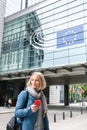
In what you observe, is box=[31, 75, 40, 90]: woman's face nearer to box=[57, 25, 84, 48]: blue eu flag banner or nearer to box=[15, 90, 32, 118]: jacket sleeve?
box=[15, 90, 32, 118]: jacket sleeve

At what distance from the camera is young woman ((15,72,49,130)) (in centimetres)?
263

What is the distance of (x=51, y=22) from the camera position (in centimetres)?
3259

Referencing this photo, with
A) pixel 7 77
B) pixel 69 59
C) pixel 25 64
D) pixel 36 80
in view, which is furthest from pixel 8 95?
pixel 36 80

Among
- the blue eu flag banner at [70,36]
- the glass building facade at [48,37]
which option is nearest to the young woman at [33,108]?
the glass building facade at [48,37]

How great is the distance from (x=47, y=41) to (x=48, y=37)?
0.71 m

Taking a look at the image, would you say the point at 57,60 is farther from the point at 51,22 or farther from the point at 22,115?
the point at 22,115

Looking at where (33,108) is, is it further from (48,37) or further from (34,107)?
(48,37)

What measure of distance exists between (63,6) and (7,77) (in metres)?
14.3

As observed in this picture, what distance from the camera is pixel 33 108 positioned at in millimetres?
2561

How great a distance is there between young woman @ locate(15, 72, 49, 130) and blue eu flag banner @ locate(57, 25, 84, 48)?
26129mm

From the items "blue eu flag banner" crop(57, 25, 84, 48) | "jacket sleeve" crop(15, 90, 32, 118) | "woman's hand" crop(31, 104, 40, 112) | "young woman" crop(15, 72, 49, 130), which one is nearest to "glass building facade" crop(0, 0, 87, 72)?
"blue eu flag banner" crop(57, 25, 84, 48)

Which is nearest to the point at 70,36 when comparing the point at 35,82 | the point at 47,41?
the point at 47,41

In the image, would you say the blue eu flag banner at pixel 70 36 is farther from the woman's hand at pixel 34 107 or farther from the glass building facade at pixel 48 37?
the woman's hand at pixel 34 107

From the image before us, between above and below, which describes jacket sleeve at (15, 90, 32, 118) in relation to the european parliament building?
below
